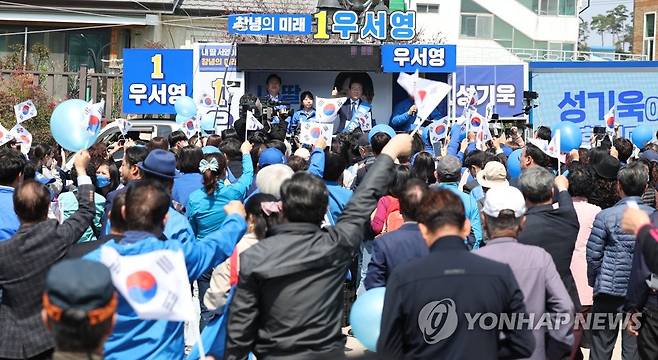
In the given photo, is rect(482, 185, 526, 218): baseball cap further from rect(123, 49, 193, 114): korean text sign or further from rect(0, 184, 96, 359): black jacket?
rect(123, 49, 193, 114): korean text sign

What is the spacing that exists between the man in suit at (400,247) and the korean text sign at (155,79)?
1384 centimetres

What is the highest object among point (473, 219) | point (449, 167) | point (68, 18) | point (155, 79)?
point (68, 18)

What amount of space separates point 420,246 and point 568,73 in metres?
20.1

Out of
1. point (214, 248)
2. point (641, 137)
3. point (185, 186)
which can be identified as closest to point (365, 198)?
point (214, 248)

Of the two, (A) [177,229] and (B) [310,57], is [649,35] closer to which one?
(B) [310,57]

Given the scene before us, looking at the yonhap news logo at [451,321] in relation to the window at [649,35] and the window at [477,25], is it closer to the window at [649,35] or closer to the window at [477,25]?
the window at [477,25]

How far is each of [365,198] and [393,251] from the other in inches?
30.4

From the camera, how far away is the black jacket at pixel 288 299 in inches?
176

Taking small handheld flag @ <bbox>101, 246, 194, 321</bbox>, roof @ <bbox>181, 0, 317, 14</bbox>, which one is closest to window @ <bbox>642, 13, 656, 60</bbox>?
roof @ <bbox>181, 0, 317, 14</bbox>

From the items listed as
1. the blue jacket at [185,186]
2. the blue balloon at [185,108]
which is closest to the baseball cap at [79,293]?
the blue jacket at [185,186]

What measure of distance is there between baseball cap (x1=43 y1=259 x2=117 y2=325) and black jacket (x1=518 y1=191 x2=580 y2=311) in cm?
324

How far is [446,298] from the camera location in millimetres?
4129

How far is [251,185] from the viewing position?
807 cm

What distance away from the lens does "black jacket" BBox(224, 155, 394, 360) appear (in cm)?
448
